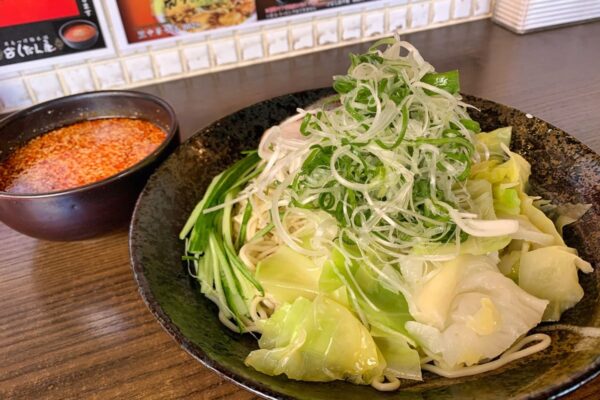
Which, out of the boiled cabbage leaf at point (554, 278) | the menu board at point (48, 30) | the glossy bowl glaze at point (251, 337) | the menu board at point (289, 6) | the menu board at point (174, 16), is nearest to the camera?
the glossy bowl glaze at point (251, 337)

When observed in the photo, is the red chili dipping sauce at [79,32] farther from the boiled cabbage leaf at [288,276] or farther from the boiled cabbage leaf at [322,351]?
the boiled cabbage leaf at [322,351]

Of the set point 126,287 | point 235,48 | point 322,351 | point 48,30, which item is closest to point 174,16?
point 235,48

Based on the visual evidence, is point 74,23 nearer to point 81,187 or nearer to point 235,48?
point 235,48

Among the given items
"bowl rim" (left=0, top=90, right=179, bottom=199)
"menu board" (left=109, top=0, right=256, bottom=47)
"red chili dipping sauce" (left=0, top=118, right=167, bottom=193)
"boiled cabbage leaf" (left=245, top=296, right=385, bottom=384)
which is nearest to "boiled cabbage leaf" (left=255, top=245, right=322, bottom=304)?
"boiled cabbage leaf" (left=245, top=296, right=385, bottom=384)

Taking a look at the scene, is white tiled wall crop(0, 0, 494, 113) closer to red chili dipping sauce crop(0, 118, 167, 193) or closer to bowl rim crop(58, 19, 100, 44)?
bowl rim crop(58, 19, 100, 44)

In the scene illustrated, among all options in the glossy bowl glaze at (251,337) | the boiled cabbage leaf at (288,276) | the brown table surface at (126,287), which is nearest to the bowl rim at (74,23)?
the brown table surface at (126,287)

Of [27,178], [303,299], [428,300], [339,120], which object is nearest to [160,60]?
[27,178]
